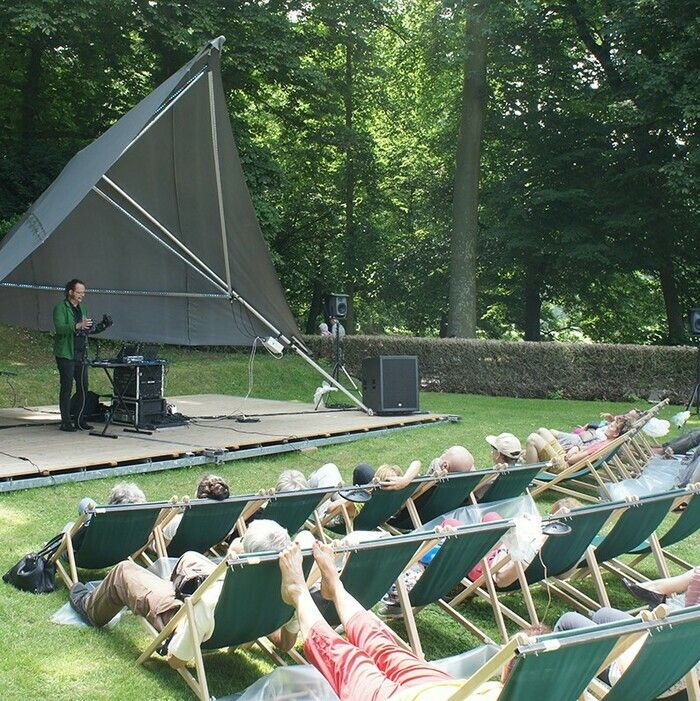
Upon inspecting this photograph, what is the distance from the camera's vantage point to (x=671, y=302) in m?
19.7

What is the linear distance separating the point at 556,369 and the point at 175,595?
12.5 meters

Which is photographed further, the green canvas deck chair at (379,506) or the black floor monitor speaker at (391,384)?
the black floor monitor speaker at (391,384)

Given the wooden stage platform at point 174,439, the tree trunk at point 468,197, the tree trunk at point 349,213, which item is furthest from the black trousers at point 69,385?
the tree trunk at point 349,213

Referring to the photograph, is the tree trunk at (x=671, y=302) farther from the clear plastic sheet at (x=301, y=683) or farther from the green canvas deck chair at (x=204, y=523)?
the clear plastic sheet at (x=301, y=683)

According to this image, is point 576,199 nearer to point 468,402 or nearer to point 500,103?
point 500,103

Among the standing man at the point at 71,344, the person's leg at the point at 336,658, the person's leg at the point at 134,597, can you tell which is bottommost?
the person's leg at the point at 134,597

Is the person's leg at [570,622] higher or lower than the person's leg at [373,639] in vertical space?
lower

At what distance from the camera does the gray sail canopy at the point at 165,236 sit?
909cm

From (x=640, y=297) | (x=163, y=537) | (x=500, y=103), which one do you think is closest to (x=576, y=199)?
(x=500, y=103)

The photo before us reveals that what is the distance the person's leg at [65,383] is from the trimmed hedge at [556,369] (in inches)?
325

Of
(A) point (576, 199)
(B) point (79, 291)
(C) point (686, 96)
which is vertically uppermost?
(C) point (686, 96)

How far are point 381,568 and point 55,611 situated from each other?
71.3 inches

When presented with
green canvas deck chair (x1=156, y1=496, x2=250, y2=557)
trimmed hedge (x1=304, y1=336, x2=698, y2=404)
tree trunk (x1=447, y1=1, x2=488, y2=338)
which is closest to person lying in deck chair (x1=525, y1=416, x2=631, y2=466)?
green canvas deck chair (x1=156, y1=496, x2=250, y2=557)

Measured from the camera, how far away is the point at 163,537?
459cm
